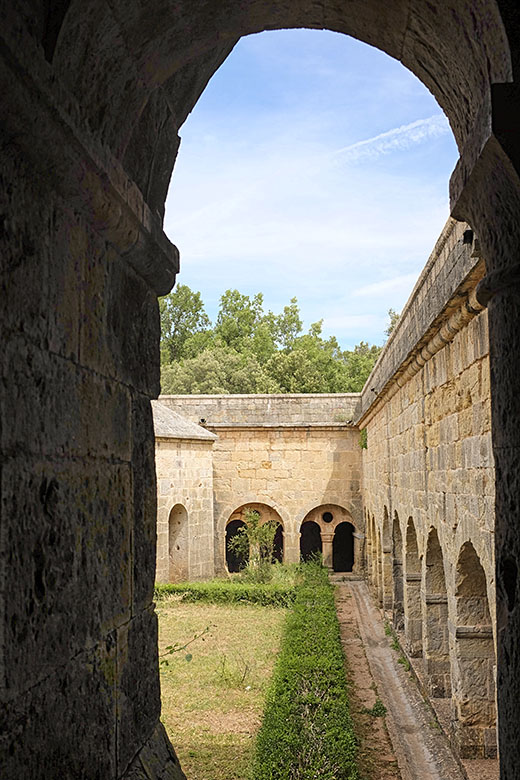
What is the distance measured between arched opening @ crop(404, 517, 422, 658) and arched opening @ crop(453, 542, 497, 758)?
3.02 metres

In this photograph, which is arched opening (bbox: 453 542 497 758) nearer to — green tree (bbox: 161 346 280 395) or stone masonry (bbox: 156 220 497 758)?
stone masonry (bbox: 156 220 497 758)

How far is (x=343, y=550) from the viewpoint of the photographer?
21156mm

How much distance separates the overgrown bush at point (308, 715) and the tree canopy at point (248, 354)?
77.6ft

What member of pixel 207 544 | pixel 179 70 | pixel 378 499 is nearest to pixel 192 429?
pixel 207 544

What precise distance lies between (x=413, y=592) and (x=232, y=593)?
592 cm

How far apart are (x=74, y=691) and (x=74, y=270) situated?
1.18m

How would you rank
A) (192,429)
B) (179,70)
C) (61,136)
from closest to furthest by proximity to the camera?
(61,136) → (179,70) → (192,429)

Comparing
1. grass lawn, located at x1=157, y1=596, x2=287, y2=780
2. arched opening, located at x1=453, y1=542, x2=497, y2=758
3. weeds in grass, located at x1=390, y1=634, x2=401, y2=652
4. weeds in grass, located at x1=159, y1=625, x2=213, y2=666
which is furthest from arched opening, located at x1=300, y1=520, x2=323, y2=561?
arched opening, located at x1=453, y1=542, x2=497, y2=758

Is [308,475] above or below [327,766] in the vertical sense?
above

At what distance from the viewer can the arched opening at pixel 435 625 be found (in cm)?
727

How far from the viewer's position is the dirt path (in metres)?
6.12

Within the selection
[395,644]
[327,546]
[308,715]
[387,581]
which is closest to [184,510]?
[327,546]

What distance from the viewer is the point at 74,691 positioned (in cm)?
205

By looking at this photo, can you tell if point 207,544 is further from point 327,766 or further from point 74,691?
point 74,691
